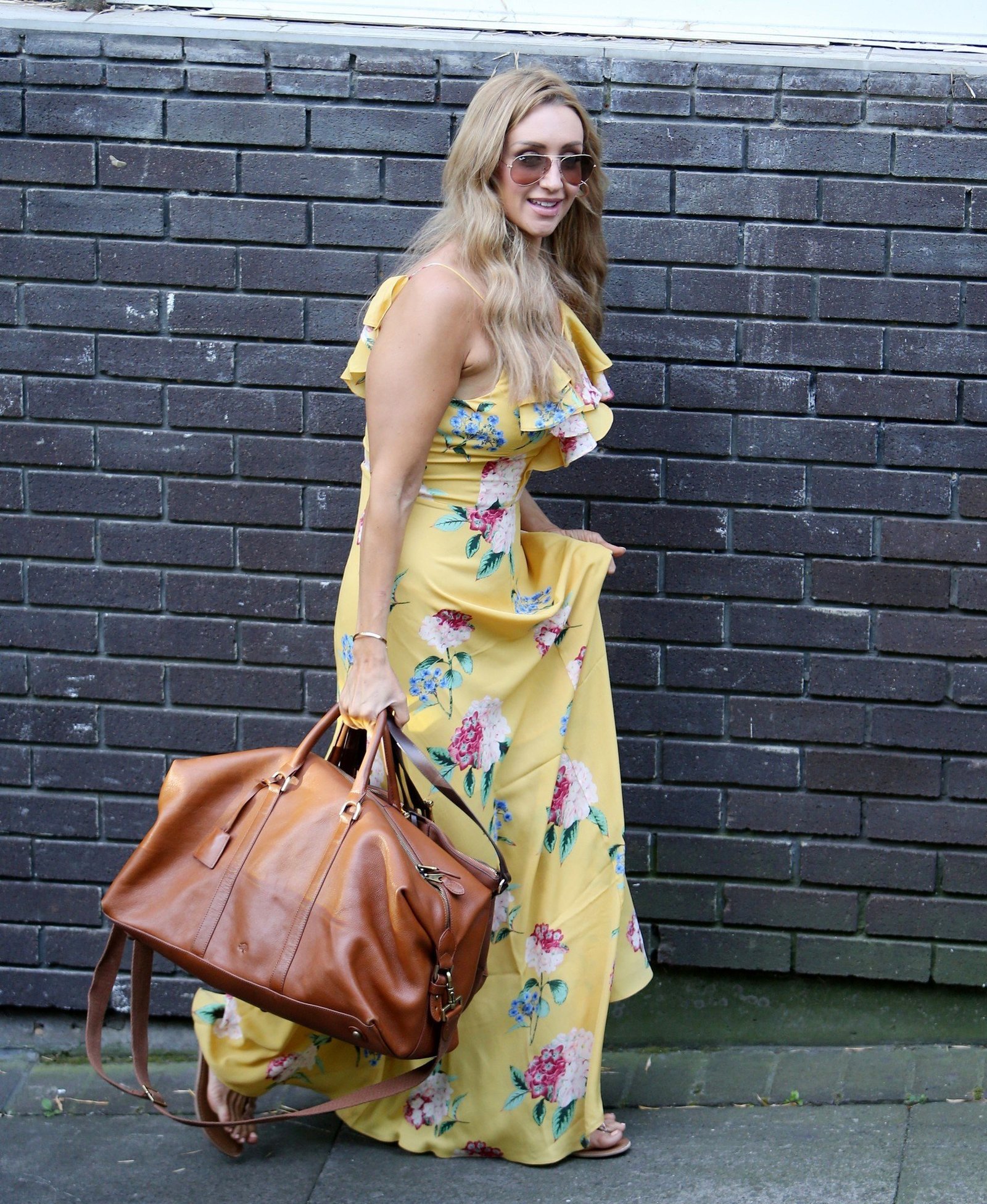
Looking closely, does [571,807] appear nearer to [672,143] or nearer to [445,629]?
[445,629]

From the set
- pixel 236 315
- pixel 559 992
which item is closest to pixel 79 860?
pixel 559 992

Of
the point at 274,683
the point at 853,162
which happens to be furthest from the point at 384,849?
the point at 853,162

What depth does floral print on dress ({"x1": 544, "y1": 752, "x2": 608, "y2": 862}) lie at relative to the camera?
2.90 metres

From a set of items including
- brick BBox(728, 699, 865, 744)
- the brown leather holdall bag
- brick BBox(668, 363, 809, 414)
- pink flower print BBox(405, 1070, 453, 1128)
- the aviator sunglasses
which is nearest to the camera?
the brown leather holdall bag

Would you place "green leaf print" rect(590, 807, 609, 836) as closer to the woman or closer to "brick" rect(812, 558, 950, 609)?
the woman

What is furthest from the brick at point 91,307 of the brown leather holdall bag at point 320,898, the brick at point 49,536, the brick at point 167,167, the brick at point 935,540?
the brick at point 935,540

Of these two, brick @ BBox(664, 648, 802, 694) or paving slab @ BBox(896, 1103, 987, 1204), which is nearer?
paving slab @ BBox(896, 1103, 987, 1204)

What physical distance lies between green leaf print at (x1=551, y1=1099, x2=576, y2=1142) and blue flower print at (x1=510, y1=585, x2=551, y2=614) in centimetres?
108

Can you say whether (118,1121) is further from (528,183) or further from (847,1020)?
(528,183)

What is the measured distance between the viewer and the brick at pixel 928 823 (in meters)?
3.34

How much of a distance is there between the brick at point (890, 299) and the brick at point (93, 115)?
1620 millimetres

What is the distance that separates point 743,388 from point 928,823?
3.86 ft

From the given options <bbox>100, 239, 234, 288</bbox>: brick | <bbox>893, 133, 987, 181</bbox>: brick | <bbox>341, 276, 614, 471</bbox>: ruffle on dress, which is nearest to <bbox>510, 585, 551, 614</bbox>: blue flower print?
<bbox>341, 276, 614, 471</bbox>: ruffle on dress

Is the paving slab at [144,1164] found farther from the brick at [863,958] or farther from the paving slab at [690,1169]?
the brick at [863,958]
